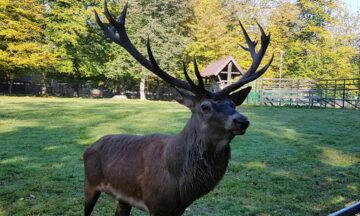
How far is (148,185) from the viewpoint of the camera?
3631 millimetres

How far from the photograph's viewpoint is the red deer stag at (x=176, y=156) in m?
3.24

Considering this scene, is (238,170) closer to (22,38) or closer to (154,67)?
(154,67)

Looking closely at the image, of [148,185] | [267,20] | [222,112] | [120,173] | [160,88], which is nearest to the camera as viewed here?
[222,112]

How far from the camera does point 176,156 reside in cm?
353

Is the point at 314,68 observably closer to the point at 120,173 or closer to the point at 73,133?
the point at 73,133

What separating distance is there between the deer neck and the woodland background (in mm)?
31737

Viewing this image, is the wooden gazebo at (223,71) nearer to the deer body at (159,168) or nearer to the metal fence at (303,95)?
the metal fence at (303,95)

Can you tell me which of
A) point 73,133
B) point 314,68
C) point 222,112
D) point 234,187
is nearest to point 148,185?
point 222,112

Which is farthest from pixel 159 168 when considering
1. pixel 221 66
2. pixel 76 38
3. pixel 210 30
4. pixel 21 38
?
pixel 210 30

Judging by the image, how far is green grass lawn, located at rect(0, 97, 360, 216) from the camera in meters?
5.71

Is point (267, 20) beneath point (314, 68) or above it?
above

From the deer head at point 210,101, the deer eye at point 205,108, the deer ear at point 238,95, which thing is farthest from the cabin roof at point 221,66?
the deer eye at point 205,108

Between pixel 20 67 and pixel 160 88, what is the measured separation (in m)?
17.0

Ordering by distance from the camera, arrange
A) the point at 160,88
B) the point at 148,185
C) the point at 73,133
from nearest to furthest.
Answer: the point at 148,185, the point at 73,133, the point at 160,88
